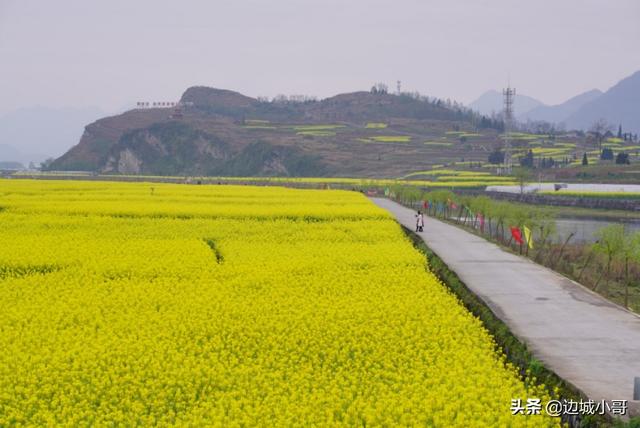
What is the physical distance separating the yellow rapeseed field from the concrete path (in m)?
0.91

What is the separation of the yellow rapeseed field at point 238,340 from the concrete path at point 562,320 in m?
0.91

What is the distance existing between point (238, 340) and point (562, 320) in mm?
7089

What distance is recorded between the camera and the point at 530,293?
20.0m

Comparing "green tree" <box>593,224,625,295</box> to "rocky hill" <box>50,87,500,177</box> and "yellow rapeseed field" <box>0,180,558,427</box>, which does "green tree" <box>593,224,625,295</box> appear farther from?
"rocky hill" <box>50,87,500,177</box>

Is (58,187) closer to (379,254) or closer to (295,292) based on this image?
(379,254)

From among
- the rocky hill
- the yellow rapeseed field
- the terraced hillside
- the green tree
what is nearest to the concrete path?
the yellow rapeseed field

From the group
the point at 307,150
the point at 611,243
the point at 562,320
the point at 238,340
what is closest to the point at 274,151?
the point at 307,150

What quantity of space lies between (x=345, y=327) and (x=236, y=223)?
762 inches

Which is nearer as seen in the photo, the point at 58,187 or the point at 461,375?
the point at 461,375

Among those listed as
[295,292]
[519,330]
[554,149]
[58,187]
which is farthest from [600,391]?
[554,149]

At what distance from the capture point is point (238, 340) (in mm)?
14414

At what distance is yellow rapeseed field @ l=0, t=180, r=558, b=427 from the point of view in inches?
431

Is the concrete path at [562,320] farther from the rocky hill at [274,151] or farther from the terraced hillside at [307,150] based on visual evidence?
the rocky hill at [274,151]

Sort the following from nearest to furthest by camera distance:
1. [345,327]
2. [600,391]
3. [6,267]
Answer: [600,391] → [345,327] → [6,267]
